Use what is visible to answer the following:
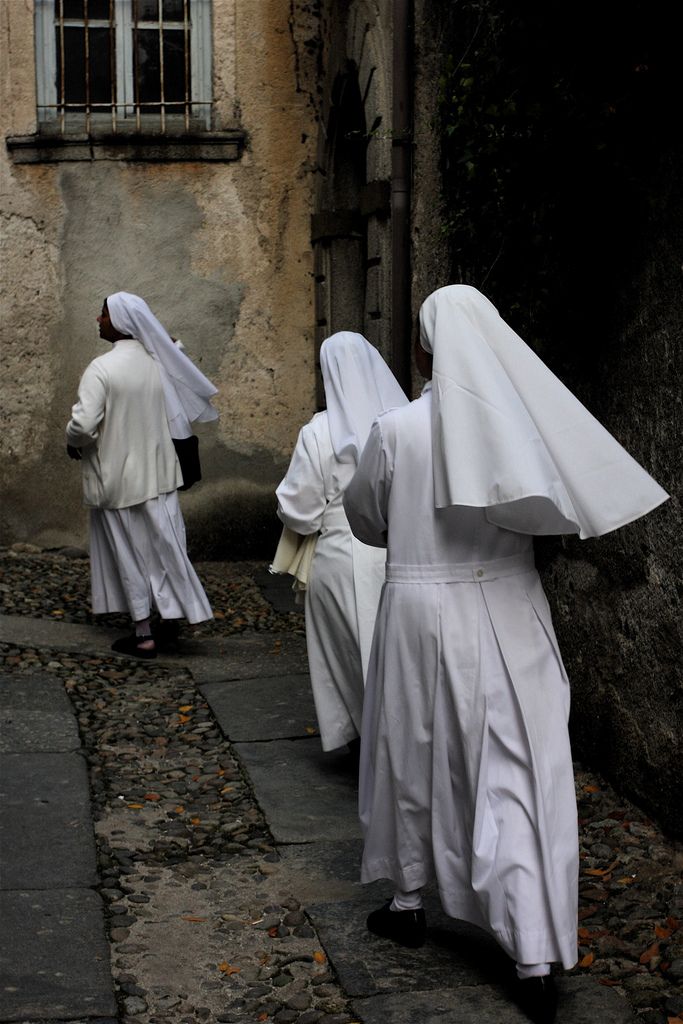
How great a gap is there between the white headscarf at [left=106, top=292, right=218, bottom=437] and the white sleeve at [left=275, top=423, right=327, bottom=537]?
2.23m

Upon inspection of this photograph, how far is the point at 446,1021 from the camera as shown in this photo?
126 inches

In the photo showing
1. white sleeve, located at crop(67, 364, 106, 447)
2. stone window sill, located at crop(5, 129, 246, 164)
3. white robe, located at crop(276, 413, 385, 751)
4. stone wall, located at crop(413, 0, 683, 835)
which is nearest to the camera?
stone wall, located at crop(413, 0, 683, 835)

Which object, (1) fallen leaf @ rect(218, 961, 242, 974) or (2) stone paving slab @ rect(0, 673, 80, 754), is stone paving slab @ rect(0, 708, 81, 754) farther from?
(1) fallen leaf @ rect(218, 961, 242, 974)

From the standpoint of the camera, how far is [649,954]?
3564mm

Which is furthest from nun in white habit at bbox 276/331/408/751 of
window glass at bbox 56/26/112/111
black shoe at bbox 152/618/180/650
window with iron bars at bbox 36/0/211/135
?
window glass at bbox 56/26/112/111

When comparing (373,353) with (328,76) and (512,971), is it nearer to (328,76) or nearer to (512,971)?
(512,971)

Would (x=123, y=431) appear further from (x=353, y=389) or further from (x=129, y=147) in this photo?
(x=129, y=147)

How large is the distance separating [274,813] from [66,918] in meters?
1.08

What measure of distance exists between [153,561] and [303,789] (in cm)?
245

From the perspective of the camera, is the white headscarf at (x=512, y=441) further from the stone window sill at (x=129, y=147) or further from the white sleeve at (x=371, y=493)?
the stone window sill at (x=129, y=147)

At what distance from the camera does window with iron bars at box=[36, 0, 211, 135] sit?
10016 millimetres

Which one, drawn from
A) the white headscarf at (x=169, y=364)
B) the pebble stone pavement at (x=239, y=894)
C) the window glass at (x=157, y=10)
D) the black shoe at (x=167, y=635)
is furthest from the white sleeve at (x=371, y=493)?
the window glass at (x=157, y=10)

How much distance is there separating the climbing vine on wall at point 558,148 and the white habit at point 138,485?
1948 mm

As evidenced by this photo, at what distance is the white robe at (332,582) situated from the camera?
193 inches
